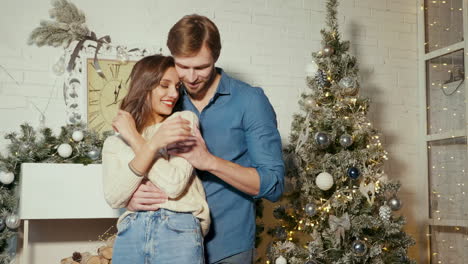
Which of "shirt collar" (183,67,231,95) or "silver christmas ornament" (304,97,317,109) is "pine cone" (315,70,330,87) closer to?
"silver christmas ornament" (304,97,317,109)

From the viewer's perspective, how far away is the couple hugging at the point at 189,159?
1.96 metres

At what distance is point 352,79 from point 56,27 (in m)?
2.04

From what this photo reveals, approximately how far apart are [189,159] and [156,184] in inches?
5.5

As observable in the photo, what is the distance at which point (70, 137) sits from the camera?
153 inches

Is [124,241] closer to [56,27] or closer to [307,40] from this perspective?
[56,27]

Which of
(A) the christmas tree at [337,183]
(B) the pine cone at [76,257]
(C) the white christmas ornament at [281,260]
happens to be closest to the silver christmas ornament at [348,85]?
(A) the christmas tree at [337,183]

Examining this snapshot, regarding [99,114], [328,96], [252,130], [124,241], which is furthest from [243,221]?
[99,114]

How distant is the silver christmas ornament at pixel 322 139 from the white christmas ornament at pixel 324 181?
7.2 inches

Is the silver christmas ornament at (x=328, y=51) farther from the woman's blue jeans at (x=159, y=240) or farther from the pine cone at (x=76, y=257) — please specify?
the woman's blue jeans at (x=159, y=240)

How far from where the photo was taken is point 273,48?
4711 mm

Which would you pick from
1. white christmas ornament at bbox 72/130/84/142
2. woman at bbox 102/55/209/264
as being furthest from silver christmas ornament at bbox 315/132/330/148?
woman at bbox 102/55/209/264

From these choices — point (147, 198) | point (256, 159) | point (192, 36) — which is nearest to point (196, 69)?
point (192, 36)

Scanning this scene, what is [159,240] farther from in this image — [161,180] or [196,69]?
[196,69]

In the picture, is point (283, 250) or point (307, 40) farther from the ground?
point (307, 40)
